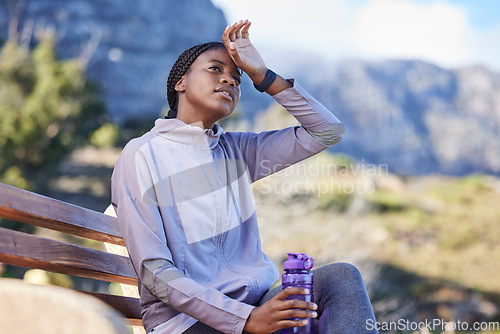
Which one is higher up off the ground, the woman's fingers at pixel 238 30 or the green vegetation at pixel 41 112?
the green vegetation at pixel 41 112

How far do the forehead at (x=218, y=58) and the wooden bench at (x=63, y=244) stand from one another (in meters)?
0.56

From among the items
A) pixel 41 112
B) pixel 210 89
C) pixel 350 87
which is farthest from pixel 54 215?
pixel 350 87

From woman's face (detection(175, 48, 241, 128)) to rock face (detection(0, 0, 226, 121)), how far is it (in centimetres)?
3062

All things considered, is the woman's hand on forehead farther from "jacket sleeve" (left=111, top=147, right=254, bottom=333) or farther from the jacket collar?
"jacket sleeve" (left=111, top=147, right=254, bottom=333)

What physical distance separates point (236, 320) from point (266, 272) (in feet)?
1.02

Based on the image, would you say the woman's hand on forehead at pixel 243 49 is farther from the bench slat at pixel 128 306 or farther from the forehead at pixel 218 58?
the bench slat at pixel 128 306

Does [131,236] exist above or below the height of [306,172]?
below

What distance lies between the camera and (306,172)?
13945mm

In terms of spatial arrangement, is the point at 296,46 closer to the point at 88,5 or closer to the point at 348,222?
the point at 88,5

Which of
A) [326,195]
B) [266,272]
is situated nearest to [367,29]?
[326,195]

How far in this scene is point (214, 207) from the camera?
5.62 feet

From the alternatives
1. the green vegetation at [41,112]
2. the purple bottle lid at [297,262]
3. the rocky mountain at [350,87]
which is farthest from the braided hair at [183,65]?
the rocky mountain at [350,87]

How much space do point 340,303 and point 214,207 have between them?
44 cm

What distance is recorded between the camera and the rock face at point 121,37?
35688mm
